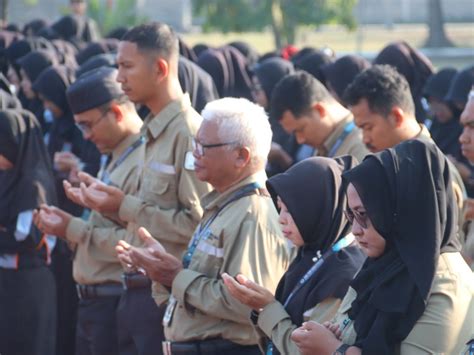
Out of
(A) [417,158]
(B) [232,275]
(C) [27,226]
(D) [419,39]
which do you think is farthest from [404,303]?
(D) [419,39]

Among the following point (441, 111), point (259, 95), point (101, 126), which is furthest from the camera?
point (259, 95)

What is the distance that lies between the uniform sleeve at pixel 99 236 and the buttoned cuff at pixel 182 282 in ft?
3.87

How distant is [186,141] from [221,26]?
23.0 metres

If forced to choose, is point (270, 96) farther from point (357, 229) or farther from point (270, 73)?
point (357, 229)

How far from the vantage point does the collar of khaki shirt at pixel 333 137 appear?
6777 millimetres

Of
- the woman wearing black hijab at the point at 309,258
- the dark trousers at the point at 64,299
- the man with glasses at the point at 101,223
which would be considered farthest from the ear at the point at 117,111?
the woman wearing black hijab at the point at 309,258

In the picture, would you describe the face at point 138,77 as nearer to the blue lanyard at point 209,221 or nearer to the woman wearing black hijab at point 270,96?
the blue lanyard at point 209,221

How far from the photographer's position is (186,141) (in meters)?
6.00

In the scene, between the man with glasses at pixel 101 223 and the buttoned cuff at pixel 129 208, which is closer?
the buttoned cuff at pixel 129 208

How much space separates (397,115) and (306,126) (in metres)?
0.91

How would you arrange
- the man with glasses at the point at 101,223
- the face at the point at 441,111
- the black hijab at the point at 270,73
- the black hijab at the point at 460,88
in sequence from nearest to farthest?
the man with glasses at the point at 101,223
the black hijab at the point at 460,88
the face at the point at 441,111
the black hijab at the point at 270,73

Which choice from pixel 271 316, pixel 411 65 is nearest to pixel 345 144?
pixel 271 316

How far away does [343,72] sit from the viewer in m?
8.74

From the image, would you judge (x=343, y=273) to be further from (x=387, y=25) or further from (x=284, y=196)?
(x=387, y=25)
